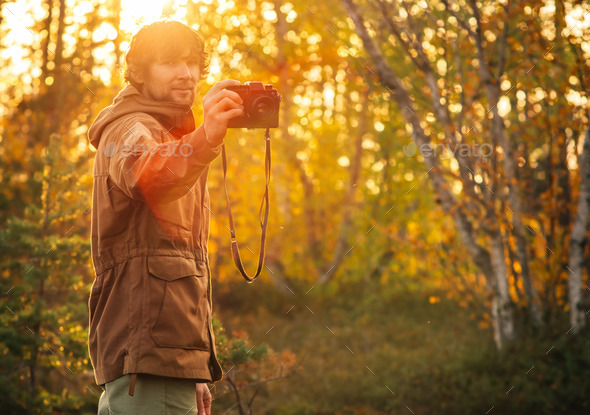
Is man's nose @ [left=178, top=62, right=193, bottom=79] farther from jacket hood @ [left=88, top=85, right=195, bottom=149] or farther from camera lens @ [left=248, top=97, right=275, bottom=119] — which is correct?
camera lens @ [left=248, top=97, right=275, bottom=119]

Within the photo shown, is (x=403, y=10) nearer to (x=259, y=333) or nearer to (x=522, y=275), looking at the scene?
(x=522, y=275)

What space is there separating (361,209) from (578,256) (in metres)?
5.97

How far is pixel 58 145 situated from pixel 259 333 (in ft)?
17.0

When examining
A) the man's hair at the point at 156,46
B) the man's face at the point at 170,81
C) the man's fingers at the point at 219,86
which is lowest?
the man's fingers at the point at 219,86

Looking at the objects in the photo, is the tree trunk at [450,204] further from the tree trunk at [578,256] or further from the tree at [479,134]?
the tree trunk at [578,256]

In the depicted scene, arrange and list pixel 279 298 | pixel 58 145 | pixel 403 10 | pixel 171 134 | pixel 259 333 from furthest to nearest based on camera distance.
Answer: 1. pixel 279 298
2. pixel 259 333
3. pixel 403 10
4. pixel 58 145
5. pixel 171 134

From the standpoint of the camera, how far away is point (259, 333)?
31.4 ft

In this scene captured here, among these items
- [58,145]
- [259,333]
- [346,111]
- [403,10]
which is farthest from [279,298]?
[58,145]

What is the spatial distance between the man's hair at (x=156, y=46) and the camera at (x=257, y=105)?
0.31 m

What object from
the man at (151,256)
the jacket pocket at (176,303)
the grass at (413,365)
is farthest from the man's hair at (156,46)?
the grass at (413,365)

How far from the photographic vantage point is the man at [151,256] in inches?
66.0

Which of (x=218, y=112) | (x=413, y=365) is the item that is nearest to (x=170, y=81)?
(x=218, y=112)

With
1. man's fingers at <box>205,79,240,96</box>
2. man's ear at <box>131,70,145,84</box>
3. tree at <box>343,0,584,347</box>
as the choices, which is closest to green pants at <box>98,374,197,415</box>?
man's fingers at <box>205,79,240,96</box>

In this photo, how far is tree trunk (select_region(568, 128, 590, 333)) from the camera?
261 inches
